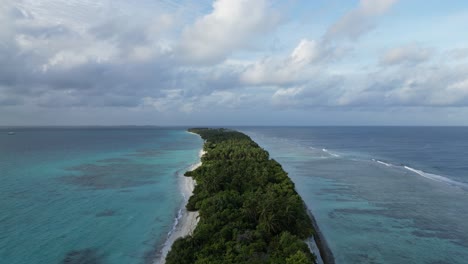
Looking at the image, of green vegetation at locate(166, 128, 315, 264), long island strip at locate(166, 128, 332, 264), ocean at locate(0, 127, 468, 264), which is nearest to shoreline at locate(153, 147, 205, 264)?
ocean at locate(0, 127, 468, 264)

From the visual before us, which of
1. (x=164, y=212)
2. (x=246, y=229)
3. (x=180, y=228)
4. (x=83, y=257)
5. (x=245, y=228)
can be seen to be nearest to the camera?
(x=83, y=257)

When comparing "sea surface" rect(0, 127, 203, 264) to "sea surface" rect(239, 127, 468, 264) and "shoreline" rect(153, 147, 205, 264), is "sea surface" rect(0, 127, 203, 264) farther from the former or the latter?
"sea surface" rect(239, 127, 468, 264)

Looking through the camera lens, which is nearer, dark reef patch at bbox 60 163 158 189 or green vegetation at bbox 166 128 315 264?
green vegetation at bbox 166 128 315 264

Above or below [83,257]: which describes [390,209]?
above

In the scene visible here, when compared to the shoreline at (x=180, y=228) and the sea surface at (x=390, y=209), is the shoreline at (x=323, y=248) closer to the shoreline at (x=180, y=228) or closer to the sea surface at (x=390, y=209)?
the sea surface at (x=390, y=209)

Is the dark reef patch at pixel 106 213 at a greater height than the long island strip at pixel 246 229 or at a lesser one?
lesser

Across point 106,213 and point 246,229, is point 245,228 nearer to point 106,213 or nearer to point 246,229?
point 246,229

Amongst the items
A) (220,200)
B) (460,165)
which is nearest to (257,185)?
(220,200)

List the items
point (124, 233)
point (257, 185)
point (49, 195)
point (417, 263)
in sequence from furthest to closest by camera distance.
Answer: point (49, 195), point (257, 185), point (124, 233), point (417, 263)

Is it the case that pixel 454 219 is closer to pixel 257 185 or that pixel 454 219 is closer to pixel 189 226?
pixel 257 185

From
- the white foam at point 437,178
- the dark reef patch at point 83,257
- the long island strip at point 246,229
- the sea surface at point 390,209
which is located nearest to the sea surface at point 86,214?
the dark reef patch at point 83,257

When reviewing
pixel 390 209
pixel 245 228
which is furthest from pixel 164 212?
pixel 390 209
